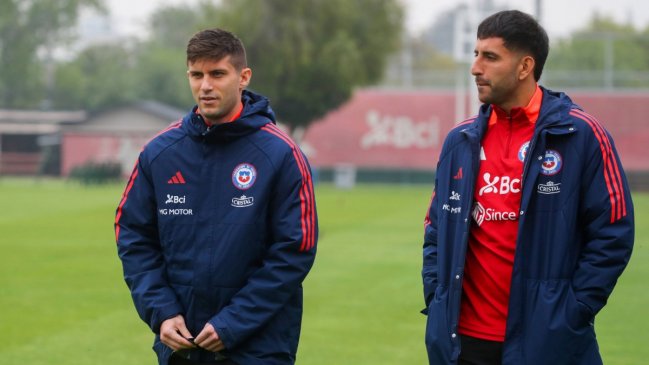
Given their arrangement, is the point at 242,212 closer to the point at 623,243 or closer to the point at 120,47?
the point at 623,243

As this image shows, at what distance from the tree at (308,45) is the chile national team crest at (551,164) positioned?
37878 mm

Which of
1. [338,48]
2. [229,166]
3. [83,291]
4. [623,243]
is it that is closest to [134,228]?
[229,166]

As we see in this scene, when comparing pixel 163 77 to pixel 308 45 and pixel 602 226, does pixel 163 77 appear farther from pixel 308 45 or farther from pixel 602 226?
pixel 602 226

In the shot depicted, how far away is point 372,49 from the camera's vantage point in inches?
1736

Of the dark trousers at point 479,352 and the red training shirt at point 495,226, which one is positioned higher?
the red training shirt at point 495,226

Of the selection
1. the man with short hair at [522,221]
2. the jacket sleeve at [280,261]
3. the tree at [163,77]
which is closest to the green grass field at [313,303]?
the jacket sleeve at [280,261]

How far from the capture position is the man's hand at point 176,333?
4551 millimetres

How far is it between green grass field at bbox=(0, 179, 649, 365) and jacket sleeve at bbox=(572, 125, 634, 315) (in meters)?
4.98

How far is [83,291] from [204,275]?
30.0 ft

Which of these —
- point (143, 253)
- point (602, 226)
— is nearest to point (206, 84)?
point (143, 253)

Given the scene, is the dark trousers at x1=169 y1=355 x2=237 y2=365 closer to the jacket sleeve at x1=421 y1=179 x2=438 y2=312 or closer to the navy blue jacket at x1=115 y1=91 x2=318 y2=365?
the navy blue jacket at x1=115 y1=91 x2=318 y2=365

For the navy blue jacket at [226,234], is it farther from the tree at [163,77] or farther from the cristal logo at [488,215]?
the tree at [163,77]

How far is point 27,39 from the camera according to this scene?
80062mm

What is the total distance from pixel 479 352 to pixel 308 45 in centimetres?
3830
